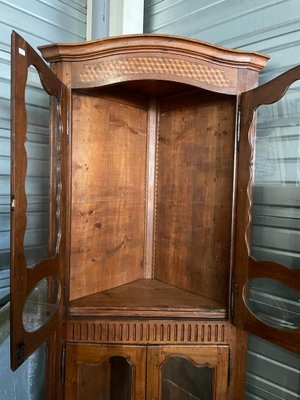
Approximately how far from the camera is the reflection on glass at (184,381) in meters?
1.37

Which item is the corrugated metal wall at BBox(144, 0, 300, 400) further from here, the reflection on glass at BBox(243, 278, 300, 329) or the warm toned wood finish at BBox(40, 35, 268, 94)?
the warm toned wood finish at BBox(40, 35, 268, 94)

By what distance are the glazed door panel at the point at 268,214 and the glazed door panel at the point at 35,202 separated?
0.66 meters

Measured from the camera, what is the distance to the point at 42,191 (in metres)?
1.18

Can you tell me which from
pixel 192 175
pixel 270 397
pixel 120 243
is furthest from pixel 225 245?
pixel 270 397

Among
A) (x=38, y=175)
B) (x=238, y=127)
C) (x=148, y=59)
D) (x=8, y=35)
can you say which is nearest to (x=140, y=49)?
(x=148, y=59)

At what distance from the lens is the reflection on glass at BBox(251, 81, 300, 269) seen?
1.26 metres

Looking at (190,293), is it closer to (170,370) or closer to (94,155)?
(170,370)

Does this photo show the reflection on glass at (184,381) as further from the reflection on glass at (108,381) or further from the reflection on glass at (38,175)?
the reflection on glass at (38,175)

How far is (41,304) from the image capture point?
116 centimetres

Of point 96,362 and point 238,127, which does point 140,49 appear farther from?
point 96,362

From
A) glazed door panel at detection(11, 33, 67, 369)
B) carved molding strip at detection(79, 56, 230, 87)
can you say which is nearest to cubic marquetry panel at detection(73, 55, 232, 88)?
carved molding strip at detection(79, 56, 230, 87)

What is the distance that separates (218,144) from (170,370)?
0.98 m

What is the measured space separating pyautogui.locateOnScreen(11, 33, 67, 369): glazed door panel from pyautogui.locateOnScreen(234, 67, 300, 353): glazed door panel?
0.66 m

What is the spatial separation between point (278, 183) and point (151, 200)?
1.93 feet
